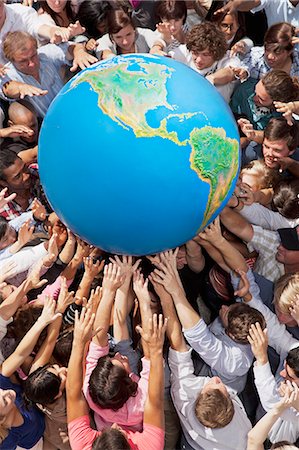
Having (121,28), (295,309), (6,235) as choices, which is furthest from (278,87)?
(6,235)

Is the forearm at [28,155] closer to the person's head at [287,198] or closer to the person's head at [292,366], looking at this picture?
the person's head at [287,198]

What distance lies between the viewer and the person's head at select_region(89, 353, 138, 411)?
364 cm

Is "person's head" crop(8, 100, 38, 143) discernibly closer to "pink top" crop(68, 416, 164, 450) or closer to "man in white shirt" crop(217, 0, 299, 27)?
"man in white shirt" crop(217, 0, 299, 27)

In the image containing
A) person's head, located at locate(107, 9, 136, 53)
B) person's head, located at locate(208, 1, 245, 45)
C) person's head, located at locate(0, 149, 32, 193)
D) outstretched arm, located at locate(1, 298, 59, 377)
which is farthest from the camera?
person's head, located at locate(208, 1, 245, 45)

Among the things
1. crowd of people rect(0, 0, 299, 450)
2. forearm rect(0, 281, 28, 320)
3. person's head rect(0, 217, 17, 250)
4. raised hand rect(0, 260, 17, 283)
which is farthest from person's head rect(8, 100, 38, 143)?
forearm rect(0, 281, 28, 320)

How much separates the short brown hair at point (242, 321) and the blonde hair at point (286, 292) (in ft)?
0.58

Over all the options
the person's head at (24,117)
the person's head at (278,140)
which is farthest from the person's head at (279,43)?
the person's head at (24,117)

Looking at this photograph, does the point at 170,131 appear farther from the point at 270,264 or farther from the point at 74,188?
the point at 270,264

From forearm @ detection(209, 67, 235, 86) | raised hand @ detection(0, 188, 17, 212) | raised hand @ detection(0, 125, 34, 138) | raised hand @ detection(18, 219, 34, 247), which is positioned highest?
forearm @ detection(209, 67, 235, 86)

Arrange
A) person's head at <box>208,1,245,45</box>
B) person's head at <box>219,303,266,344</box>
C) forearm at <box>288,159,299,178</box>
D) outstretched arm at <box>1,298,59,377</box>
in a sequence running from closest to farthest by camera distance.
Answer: outstretched arm at <box>1,298,59,377</box>
person's head at <box>219,303,266,344</box>
forearm at <box>288,159,299,178</box>
person's head at <box>208,1,245,45</box>

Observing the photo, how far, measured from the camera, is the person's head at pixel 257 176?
4852mm

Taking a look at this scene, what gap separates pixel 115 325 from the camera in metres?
4.14

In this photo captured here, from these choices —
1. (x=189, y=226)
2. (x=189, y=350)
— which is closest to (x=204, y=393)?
(x=189, y=350)

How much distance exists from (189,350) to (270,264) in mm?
987
